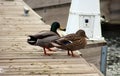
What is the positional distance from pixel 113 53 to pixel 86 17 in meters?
8.17

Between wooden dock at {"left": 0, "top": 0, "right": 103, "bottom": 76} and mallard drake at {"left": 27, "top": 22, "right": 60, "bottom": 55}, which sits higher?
mallard drake at {"left": 27, "top": 22, "right": 60, "bottom": 55}

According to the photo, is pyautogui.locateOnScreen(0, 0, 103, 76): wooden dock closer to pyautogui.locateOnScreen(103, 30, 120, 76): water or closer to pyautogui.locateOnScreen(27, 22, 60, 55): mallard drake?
pyautogui.locateOnScreen(27, 22, 60, 55): mallard drake

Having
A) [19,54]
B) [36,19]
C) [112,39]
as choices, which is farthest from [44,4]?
[19,54]

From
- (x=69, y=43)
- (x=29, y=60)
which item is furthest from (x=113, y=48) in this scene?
(x=29, y=60)

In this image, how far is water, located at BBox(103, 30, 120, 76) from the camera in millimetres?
16156

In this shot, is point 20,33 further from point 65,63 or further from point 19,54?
point 65,63

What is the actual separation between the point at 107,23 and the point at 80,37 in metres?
15.1

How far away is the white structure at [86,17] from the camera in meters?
10.9

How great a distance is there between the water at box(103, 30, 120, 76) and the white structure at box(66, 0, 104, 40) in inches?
184

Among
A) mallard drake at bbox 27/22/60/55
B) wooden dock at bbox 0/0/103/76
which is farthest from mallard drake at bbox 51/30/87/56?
wooden dock at bbox 0/0/103/76

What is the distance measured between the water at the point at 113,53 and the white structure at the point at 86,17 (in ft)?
15.3

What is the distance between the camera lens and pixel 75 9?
10953 mm

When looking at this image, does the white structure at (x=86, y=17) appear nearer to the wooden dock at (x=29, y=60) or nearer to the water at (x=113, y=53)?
the wooden dock at (x=29, y=60)

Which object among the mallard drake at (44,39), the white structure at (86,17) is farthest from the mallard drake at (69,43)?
the white structure at (86,17)
